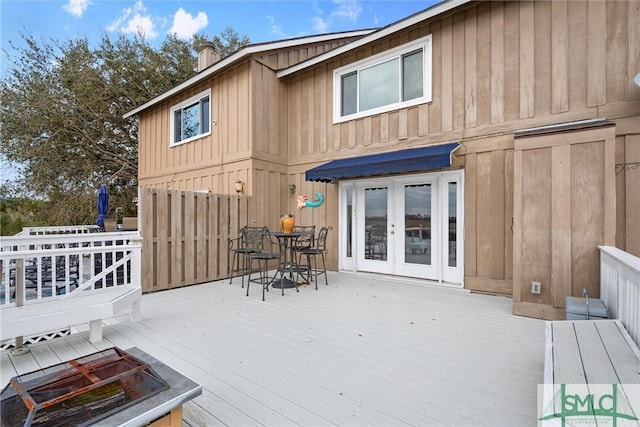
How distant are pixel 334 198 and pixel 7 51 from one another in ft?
56.3

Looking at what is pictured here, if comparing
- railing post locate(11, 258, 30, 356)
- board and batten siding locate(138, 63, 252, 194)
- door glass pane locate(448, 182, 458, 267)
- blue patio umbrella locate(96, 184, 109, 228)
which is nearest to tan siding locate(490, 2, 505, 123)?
door glass pane locate(448, 182, 458, 267)

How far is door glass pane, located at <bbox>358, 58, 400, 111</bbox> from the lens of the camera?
6.64 m

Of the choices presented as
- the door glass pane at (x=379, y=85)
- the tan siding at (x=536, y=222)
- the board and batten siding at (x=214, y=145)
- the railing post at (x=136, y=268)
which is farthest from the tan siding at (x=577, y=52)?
the railing post at (x=136, y=268)

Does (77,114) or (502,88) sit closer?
(502,88)

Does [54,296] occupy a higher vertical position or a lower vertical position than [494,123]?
lower

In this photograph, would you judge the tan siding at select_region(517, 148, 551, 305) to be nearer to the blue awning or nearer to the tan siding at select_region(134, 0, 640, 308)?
the tan siding at select_region(134, 0, 640, 308)

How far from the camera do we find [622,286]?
107 inches

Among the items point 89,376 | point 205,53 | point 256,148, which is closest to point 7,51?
point 205,53

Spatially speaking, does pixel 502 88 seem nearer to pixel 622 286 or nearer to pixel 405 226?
pixel 405 226

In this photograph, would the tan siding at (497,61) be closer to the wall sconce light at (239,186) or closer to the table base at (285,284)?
the table base at (285,284)

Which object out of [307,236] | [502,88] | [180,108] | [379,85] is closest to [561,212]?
[502,88]

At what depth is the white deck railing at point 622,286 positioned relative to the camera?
232 cm

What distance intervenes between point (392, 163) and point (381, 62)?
8.77 feet

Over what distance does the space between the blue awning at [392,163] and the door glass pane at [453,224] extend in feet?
2.20
